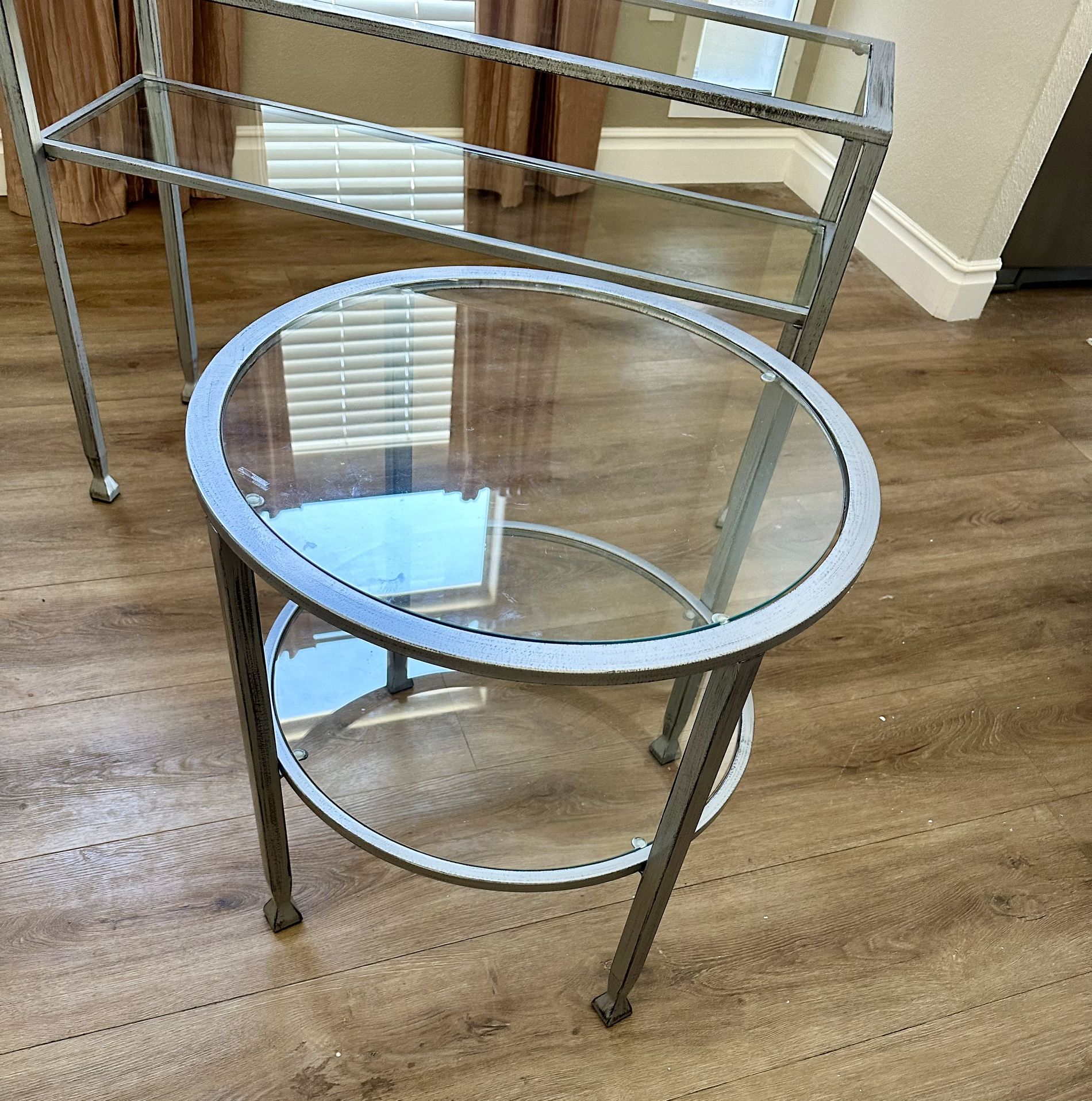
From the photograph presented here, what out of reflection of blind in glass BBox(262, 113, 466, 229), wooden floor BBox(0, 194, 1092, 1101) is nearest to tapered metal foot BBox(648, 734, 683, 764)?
wooden floor BBox(0, 194, 1092, 1101)

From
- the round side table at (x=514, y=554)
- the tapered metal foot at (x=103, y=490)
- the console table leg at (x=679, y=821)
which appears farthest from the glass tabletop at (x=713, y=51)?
the tapered metal foot at (x=103, y=490)

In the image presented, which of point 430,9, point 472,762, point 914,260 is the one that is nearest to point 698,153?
point 914,260

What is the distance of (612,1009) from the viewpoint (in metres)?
1.30

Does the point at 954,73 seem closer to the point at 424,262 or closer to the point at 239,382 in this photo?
the point at 424,262

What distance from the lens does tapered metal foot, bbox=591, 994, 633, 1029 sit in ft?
4.27

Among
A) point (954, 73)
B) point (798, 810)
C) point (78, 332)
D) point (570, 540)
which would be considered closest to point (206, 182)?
point (78, 332)

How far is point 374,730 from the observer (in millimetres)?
Answer: 1443

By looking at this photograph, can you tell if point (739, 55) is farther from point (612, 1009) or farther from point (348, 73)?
point (348, 73)

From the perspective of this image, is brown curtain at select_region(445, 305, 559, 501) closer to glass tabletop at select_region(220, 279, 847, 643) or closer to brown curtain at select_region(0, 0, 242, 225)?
glass tabletop at select_region(220, 279, 847, 643)

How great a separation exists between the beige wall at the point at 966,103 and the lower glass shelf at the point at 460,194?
139 cm

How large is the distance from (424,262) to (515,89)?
58 centimetres

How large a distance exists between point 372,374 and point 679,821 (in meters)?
0.64

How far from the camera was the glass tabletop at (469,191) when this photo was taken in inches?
58.8

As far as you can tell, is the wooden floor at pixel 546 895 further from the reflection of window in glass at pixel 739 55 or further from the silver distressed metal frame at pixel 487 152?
the reflection of window in glass at pixel 739 55
